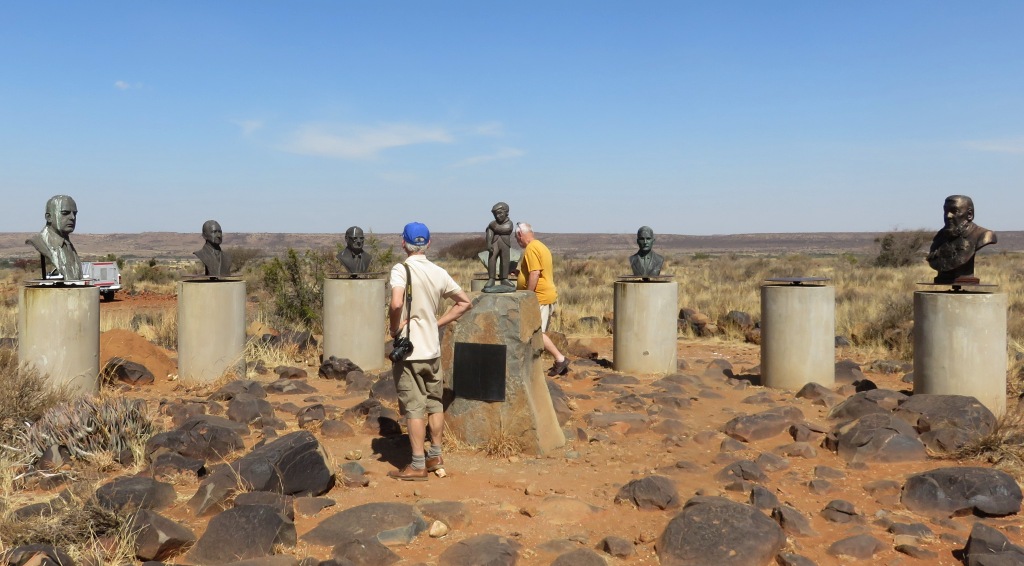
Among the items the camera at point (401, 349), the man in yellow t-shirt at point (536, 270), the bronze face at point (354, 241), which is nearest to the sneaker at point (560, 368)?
the man in yellow t-shirt at point (536, 270)

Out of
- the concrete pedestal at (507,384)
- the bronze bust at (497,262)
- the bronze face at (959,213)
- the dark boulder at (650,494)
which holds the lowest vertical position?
the dark boulder at (650,494)

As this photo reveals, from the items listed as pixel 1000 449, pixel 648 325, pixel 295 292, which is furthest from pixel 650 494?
pixel 295 292

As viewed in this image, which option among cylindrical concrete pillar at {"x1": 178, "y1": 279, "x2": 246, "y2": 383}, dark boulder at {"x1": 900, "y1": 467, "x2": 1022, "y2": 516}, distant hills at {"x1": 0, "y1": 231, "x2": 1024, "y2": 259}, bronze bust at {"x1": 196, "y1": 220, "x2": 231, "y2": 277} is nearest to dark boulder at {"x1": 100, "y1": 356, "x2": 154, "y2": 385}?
cylindrical concrete pillar at {"x1": 178, "y1": 279, "x2": 246, "y2": 383}

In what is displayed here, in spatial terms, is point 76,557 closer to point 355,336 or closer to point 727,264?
point 355,336

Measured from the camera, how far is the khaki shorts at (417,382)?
18.7 ft

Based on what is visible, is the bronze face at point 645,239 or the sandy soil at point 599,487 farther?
the bronze face at point 645,239

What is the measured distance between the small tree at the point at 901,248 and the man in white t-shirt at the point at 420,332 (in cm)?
3298

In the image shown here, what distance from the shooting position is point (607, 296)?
70.6 ft

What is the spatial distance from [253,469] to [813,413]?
18.5ft

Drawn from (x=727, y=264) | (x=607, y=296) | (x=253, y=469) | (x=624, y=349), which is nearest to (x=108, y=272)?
(x=607, y=296)

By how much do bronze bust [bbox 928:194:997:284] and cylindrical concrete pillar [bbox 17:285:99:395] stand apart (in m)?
8.86

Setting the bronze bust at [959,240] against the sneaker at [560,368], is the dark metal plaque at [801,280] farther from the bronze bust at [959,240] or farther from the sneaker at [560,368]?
the sneaker at [560,368]

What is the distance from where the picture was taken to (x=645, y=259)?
35.6 feet

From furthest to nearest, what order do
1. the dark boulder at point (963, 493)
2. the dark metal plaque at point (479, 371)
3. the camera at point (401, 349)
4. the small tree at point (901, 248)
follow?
the small tree at point (901, 248) → the dark metal plaque at point (479, 371) → the camera at point (401, 349) → the dark boulder at point (963, 493)
